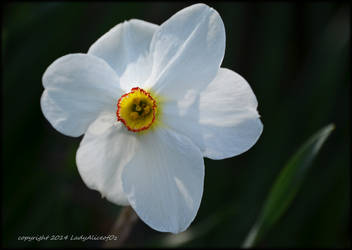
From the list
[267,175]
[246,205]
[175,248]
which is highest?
[267,175]

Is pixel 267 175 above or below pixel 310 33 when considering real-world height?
below

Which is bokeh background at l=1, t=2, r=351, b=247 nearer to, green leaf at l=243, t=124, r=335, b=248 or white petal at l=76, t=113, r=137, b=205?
green leaf at l=243, t=124, r=335, b=248

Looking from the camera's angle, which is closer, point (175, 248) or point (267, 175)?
point (175, 248)

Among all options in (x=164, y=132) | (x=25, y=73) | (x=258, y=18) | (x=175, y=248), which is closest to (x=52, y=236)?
(x=175, y=248)

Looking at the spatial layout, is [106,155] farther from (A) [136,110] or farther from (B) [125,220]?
(B) [125,220]

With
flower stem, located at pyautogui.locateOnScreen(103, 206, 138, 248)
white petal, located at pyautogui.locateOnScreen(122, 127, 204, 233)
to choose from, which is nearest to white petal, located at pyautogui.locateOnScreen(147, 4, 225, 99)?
white petal, located at pyautogui.locateOnScreen(122, 127, 204, 233)

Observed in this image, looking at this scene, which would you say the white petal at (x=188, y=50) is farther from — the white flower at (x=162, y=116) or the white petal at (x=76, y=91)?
the white petal at (x=76, y=91)

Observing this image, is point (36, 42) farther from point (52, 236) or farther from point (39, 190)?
point (52, 236)
